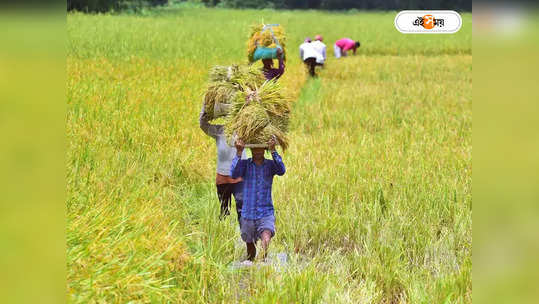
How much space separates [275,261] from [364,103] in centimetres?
592

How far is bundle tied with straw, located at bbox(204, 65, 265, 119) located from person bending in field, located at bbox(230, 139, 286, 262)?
38 cm

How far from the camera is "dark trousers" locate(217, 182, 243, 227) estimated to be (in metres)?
2.85

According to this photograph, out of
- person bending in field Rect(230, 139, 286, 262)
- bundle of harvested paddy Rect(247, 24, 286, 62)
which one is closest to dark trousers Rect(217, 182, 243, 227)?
person bending in field Rect(230, 139, 286, 262)

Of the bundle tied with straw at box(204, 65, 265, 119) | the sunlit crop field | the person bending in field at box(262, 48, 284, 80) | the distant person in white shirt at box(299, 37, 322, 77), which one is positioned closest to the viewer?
the sunlit crop field

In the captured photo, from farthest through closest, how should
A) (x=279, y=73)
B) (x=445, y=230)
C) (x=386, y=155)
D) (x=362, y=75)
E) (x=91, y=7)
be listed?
(x=91, y=7), (x=362, y=75), (x=386, y=155), (x=279, y=73), (x=445, y=230)

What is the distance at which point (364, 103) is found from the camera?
321 inches

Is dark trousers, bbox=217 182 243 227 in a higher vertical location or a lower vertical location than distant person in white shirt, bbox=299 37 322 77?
lower

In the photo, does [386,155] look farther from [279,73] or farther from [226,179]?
[226,179]

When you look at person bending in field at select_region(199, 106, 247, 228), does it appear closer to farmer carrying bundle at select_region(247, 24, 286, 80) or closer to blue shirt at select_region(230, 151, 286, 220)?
blue shirt at select_region(230, 151, 286, 220)

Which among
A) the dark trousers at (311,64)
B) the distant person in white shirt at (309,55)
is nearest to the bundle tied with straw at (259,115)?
the distant person in white shirt at (309,55)

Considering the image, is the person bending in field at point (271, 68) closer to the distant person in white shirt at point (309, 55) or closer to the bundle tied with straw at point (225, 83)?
the bundle tied with straw at point (225, 83)

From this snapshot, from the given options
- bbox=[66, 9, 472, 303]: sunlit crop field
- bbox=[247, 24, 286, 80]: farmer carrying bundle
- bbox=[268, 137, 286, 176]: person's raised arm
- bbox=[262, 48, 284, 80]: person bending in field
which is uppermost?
bbox=[247, 24, 286, 80]: farmer carrying bundle

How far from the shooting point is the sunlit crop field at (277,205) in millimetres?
2232

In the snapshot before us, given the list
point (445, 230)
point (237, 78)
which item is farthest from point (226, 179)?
point (445, 230)
